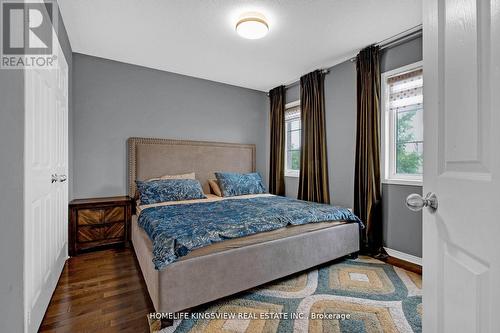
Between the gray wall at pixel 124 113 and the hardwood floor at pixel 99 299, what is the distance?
1.18 m

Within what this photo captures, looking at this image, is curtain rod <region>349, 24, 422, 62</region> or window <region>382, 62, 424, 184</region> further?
window <region>382, 62, 424, 184</region>

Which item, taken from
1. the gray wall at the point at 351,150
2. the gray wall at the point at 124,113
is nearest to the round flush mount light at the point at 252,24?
the gray wall at the point at 351,150

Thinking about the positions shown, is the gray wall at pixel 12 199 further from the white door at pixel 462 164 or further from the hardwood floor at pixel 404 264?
the hardwood floor at pixel 404 264

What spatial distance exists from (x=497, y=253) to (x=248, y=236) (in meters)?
1.65

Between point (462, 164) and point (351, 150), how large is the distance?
2.68 m

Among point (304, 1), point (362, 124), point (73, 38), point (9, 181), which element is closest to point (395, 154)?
point (362, 124)

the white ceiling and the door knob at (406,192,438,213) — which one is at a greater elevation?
the white ceiling

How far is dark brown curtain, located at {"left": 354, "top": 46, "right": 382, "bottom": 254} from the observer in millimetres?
2814

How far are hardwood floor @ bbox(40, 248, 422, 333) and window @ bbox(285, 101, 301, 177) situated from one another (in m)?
2.09

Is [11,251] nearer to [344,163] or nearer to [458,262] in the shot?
[458,262]

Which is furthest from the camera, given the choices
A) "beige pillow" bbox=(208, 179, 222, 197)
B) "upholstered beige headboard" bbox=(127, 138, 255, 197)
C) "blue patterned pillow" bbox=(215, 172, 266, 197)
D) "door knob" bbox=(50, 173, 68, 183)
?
"beige pillow" bbox=(208, 179, 222, 197)

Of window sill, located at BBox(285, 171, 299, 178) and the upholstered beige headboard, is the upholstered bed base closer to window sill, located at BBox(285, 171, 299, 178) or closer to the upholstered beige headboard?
the upholstered beige headboard

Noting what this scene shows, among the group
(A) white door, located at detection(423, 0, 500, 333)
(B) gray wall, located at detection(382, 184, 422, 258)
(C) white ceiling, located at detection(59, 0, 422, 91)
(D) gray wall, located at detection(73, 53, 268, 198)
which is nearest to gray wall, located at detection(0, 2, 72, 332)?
(C) white ceiling, located at detection(59, 0, 422, 91)

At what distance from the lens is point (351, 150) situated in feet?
10.5
